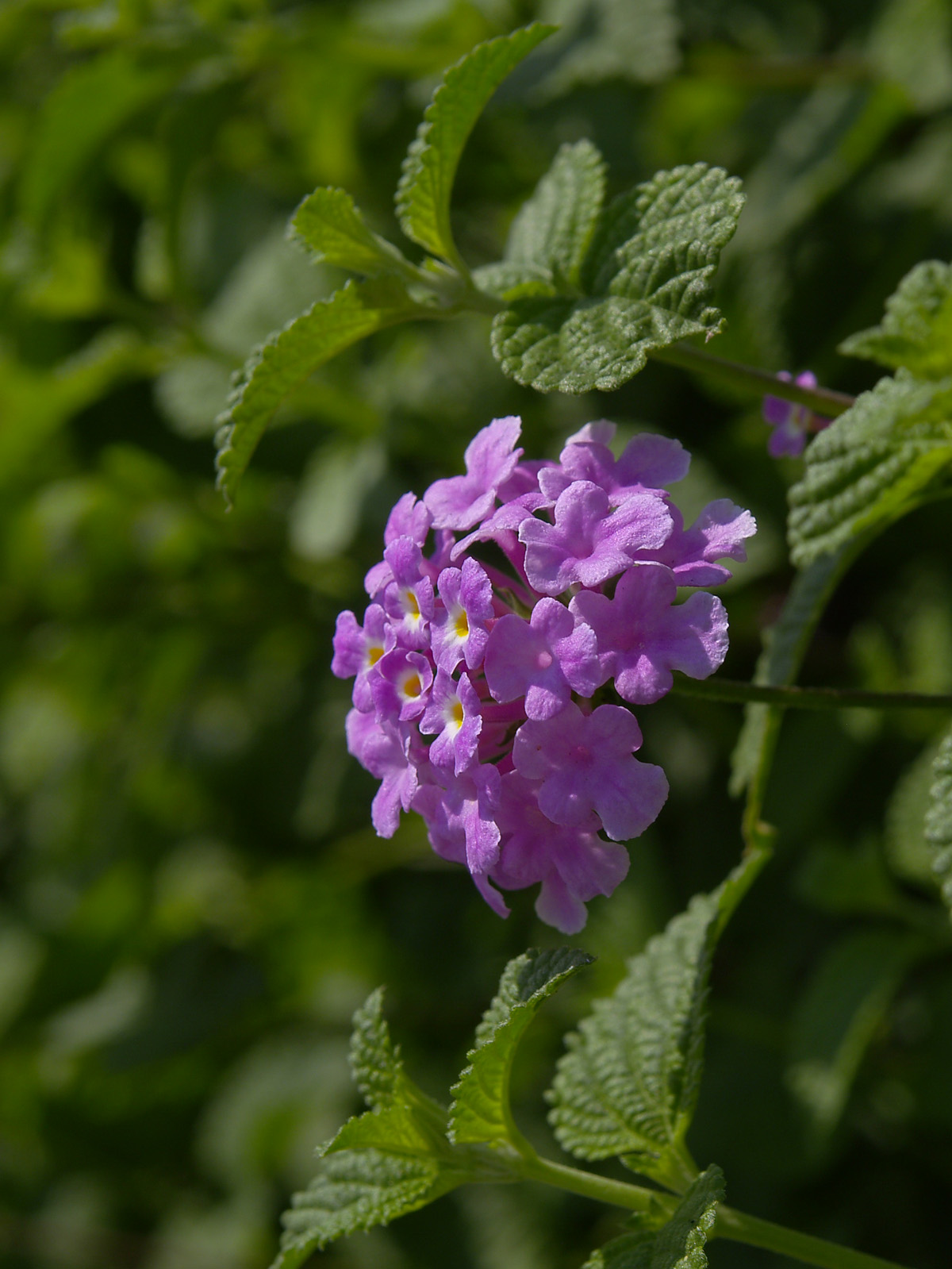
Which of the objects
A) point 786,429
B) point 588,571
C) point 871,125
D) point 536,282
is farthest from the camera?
point 871,125

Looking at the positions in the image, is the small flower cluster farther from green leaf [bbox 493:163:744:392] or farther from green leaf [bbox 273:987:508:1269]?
green leaf [bbox 273:987:508:1269]

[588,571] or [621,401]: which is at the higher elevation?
[588,571]

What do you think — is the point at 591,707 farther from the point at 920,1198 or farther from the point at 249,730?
the point at 249,730

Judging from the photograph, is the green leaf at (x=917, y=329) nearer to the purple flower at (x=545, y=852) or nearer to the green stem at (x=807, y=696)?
the green stem at (x=807, y=696)

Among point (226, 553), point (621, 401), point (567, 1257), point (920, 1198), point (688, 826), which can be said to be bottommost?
point (567, 1257)

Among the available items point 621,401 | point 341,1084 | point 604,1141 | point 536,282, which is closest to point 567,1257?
point 341,1084

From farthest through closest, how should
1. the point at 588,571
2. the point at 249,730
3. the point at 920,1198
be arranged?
the point at 249,730, the point at 920,1198, the point at 588,571

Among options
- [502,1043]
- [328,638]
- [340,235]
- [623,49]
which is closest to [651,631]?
[502,1043]

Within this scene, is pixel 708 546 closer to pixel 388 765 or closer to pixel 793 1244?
pixel 388 765
